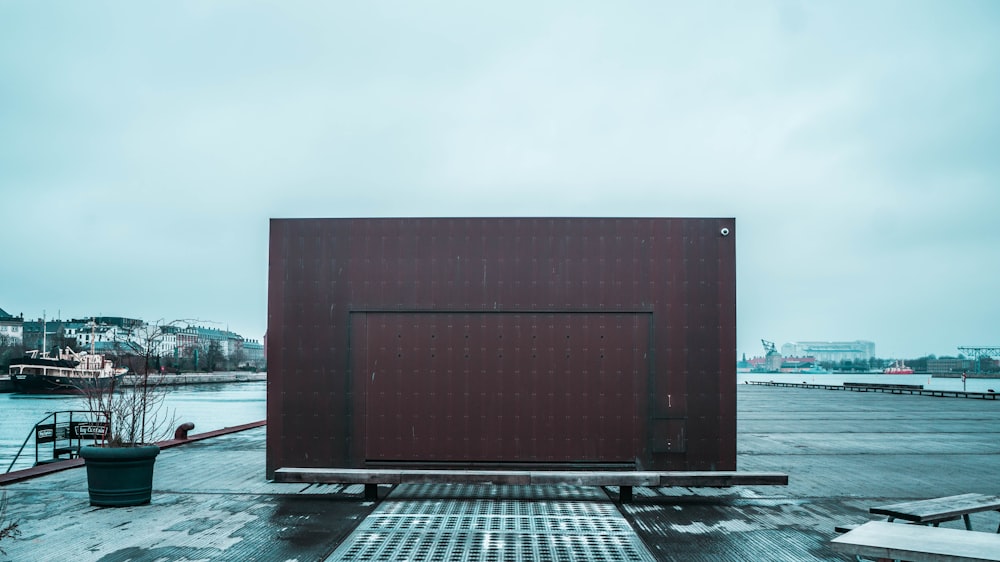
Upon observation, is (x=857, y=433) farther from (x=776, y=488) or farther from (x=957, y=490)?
(x=776, y=488)

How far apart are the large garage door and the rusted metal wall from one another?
0.08ft

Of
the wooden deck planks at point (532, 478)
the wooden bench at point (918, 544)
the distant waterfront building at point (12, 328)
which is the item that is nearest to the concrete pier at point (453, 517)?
the wooden deck planks at point (532, 478)

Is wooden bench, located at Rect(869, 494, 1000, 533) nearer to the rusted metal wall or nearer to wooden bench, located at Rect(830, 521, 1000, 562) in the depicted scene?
wooden bench, located at Rect(830, 521, 1000, 562)

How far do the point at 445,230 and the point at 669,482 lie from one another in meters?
5.46

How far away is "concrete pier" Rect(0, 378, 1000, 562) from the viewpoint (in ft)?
24.1

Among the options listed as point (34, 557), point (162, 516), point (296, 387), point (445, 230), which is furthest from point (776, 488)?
point (34, 557)

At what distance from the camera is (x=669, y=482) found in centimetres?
942

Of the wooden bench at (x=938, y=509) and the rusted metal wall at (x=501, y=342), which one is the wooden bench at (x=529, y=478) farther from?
the wooden bench at (x=938, y=509)

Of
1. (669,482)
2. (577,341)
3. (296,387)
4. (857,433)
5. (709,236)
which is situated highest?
(709,236)

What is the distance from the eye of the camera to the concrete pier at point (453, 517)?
24.1ft

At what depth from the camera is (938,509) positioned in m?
6.93

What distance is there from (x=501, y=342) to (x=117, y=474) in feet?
19.5

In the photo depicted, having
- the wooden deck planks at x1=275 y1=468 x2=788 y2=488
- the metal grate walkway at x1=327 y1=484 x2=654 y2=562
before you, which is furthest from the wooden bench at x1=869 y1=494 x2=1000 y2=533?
the metal grate walkway at x1=327 y1=484 x2=654 y2=562

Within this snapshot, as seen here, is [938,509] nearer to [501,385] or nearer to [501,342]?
[501,385]
